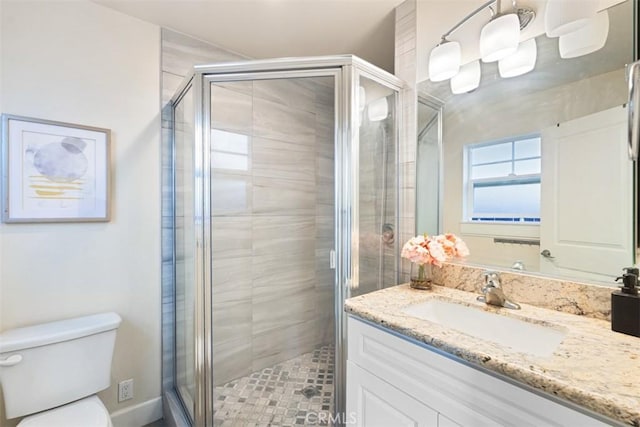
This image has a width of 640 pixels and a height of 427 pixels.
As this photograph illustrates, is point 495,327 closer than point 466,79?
Yes

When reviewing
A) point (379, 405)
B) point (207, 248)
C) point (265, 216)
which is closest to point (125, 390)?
point (207, 248)

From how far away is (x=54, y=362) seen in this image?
1294 millimetres

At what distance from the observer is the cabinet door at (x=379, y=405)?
86 cm

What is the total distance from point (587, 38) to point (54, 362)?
8.23 ft

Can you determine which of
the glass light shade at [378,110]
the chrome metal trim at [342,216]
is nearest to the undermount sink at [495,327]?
the chrome metal trim at [342,216]

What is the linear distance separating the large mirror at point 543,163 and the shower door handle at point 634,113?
8cm

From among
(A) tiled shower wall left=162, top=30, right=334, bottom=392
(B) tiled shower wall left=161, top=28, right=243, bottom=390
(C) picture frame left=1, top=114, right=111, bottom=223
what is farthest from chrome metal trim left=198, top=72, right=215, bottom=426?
(C) picture frame left=1, top=114, right=111, bottom=223

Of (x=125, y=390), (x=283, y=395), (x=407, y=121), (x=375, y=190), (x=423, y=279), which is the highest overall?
(x=407, y=121)

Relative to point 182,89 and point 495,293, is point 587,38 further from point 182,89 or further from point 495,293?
point 182,89

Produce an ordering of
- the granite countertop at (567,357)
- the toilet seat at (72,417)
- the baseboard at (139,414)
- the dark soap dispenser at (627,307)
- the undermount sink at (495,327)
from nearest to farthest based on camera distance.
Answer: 1. the granite countertop at (567,357)
2. the dark soap dispenser at (627,307)
3. the undermount sink at (495,327)
4. the toilet seat at (72,417)
5. the baseboard at (139,414)

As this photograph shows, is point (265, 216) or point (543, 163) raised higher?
point (543, 163)

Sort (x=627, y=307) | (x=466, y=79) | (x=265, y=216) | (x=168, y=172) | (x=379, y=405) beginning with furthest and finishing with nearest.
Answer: (x=265, y=216) → (x=168, y=172) → (x=466, y=79) → (x=379, y=405) → (x=627, y=307)

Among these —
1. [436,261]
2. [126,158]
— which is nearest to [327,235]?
[436,261]

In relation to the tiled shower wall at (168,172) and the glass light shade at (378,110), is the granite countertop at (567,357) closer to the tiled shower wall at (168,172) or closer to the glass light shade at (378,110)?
the glass light shade at (378,110)
